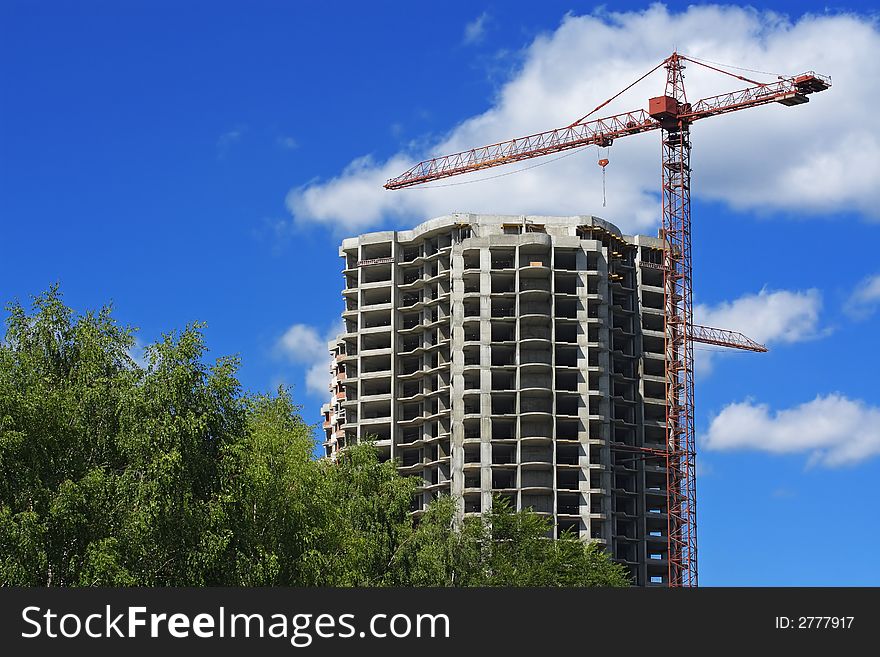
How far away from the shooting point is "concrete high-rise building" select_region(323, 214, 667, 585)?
516 ft

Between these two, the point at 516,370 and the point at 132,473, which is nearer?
the point at 132,473

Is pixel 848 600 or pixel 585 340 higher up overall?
pixel 585 340

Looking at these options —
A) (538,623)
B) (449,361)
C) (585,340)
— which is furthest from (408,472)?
(538,623)

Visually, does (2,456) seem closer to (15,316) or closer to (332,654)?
(15,316)

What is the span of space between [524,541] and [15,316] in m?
74.7

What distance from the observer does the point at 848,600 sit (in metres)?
29.5

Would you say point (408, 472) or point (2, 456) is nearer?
point (2, 456)

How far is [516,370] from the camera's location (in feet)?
521

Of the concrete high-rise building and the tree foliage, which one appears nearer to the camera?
the tree foliage

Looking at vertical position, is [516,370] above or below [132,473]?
above

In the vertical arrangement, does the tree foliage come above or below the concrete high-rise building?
below

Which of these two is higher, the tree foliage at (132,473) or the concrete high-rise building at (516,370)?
the concrete high-rise building at (516,370)

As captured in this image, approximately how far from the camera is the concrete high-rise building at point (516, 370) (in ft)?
516

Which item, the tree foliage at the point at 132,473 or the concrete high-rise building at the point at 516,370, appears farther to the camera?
the concrete high-rise building at the point at 516,370
